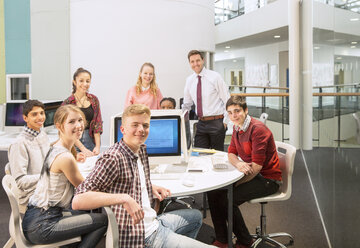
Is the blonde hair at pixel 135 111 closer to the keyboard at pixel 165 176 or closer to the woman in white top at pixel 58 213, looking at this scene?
the woman in white top at pixel 58 213

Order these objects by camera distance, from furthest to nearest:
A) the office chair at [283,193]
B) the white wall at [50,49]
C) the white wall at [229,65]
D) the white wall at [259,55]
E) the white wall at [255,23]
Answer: the white wall at [229,65] < the white wall at [259,55] < the white wall at [255,23] < the white wall at [50,49] < the office chair at [283,193]

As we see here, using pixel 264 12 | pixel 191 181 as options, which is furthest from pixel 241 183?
pixel 264 12

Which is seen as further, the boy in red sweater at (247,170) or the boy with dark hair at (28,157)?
the boy in red sweater at (247,170)

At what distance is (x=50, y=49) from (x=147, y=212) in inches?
222

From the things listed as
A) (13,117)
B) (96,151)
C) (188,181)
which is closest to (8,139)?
(13,117)

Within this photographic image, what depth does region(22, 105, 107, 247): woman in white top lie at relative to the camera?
201 cm

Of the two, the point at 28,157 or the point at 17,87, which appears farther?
the point at 17,87

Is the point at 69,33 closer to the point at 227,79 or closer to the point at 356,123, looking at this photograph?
the point at 356,123

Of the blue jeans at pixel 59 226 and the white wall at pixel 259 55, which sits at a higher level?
the white wall at pixel 259 55

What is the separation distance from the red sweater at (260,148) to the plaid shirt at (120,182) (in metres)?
1.27

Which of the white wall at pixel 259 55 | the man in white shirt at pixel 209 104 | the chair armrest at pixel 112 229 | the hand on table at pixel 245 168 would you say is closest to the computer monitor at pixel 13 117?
the man in white shirt at pixel 209 104

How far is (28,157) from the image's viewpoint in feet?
9.16

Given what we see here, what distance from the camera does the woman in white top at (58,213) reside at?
6.58 ft

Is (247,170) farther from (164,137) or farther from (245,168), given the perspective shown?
(164,137)
